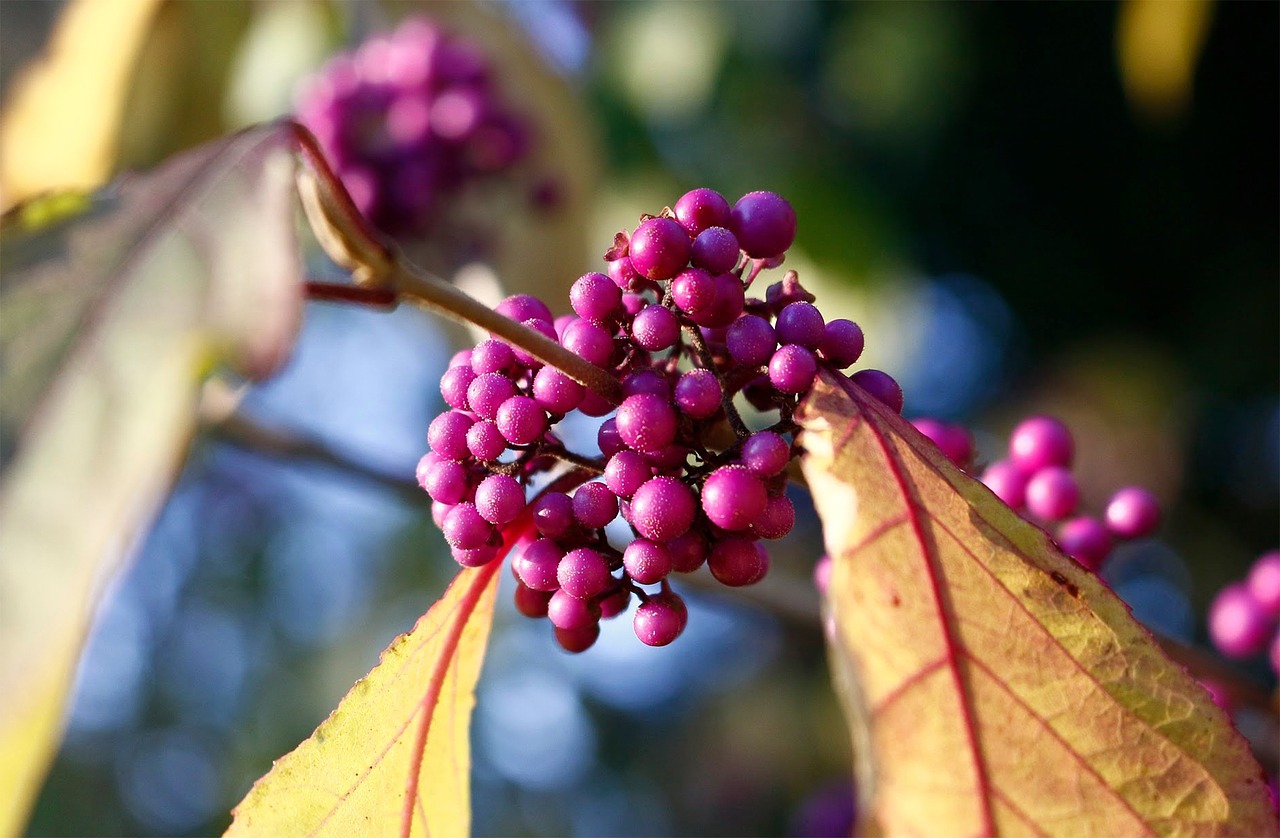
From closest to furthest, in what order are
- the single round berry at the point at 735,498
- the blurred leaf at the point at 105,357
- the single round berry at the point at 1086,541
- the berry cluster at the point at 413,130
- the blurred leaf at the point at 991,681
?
the blurred leaf at the point at 105,357 → the blurred leaf at the point at 991,681 → the single round berry at the point at 735,498 → the single round berry at the point at 1086,541 → the berry cluster at the point at 413,130

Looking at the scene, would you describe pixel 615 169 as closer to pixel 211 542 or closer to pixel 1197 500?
pixel 1197 500

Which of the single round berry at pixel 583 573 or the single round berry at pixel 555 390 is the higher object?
the single round berry at pixel 555 390

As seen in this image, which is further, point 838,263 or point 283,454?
point 838,263

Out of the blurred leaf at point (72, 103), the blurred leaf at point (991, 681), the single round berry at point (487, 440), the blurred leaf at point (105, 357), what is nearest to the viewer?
the blurred leaf at point (105, 357)

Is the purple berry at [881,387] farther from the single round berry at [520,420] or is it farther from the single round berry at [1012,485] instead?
the single round berry at [1012,485]

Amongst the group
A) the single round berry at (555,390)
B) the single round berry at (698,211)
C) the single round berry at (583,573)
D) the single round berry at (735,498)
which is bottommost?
the single round berry at (583,573)

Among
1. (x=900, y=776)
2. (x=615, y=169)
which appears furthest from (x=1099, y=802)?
(x=615, y=169)

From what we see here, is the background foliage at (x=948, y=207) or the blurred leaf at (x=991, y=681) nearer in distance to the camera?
the blurred leaf at (x=991, y=681)

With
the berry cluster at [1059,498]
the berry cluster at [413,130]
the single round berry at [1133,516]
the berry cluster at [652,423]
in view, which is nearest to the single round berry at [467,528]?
the berry cluster at [652,423]
